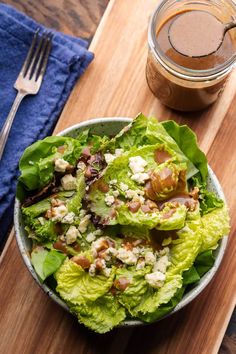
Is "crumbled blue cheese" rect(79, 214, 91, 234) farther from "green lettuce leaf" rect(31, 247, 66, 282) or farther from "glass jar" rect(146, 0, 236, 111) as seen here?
"glass jar" rect(146, 0, 236, 111)

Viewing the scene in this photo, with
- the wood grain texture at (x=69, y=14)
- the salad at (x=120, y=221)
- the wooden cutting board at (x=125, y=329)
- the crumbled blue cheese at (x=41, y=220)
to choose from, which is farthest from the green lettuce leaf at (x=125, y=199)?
the wood grain texture at (x=69, y=14)

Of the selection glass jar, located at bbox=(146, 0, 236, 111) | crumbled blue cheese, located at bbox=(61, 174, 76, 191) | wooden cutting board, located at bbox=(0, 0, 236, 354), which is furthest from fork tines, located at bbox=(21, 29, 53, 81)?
crumbled blue cheese, located at bbox=(61, 174, 76, 191)

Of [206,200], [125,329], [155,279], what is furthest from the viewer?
[125,329]

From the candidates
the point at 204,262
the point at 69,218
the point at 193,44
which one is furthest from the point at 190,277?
the point at 193,44

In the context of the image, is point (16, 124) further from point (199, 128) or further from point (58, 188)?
point (199, 128)

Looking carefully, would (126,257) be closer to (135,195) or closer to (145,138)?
(135,195)
